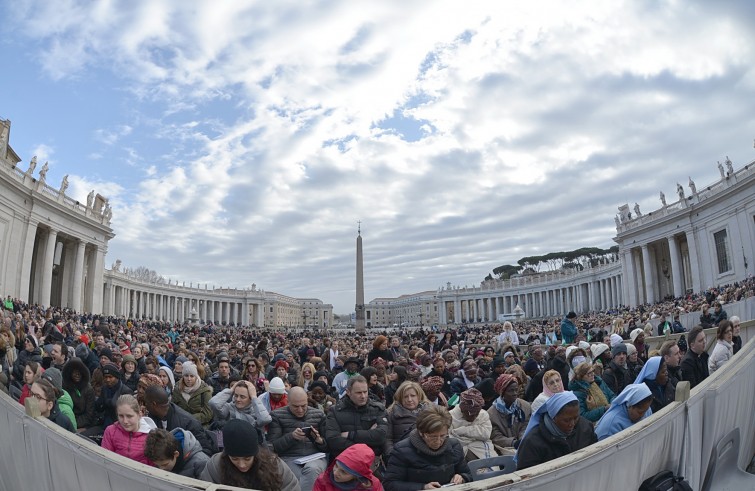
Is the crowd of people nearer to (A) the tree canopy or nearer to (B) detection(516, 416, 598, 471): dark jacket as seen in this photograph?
(B) detection(516, 416, 598, 471): dark jacket

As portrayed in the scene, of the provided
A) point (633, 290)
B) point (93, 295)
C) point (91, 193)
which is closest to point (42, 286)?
point (93, 295)

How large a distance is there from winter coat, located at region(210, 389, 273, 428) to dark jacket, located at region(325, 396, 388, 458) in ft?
2.74

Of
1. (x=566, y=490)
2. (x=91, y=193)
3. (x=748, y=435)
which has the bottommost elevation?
(x=748, y=435)

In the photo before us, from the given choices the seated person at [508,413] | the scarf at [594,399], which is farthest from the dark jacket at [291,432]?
the scarf at [594,399]

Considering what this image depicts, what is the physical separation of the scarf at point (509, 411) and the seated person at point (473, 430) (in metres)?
0.84

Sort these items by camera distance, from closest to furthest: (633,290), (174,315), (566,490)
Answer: (566,490) → (633,290) → (174,315)

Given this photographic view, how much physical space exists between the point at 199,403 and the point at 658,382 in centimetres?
608

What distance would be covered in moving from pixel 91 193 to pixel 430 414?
55043 mm

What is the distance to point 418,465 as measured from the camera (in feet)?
15.0

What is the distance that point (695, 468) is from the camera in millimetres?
4730

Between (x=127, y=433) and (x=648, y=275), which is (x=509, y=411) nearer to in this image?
(x=127, y=433)

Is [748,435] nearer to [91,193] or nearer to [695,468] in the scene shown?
[695,468]

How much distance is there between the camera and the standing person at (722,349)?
26.7 feet

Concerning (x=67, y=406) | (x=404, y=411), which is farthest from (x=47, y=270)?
(x=404, y=411)
